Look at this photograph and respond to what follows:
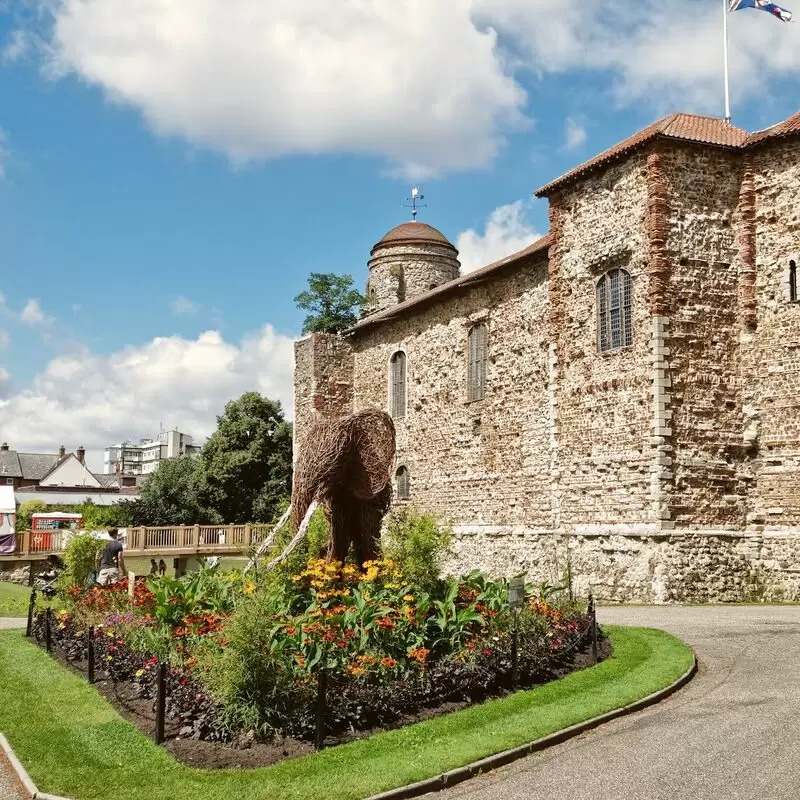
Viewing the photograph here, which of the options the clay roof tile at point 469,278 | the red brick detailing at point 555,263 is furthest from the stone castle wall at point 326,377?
the red brick detailing at point 555,263

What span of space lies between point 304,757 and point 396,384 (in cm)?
2374

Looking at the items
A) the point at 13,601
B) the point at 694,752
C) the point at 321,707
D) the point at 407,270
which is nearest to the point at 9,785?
the point at 321,707

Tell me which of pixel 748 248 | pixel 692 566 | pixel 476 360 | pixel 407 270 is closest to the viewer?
pixel 692 566

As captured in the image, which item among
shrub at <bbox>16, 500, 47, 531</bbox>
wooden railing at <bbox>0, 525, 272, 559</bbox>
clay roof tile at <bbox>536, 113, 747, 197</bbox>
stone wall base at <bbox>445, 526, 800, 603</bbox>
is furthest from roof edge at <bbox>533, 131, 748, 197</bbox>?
shrub at <bbox>16, 500, 47, 531</bbox>

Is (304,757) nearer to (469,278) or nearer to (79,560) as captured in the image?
(79,560)

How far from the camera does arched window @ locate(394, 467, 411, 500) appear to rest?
29.7 m

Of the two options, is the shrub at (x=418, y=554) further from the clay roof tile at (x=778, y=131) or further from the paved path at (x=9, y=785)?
the clay roof tile at (x=778, y=131)

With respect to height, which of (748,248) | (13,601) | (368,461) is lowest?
(13,601)

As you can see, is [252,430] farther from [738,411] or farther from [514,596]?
[514,596]

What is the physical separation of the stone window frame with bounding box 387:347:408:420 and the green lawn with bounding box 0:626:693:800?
19.5 m

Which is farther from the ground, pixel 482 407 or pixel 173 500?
pixel 482 407

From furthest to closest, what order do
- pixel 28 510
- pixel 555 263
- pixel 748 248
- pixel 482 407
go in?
pixel 28 510 < pixel 482 407 < pixel 555 263 < pixel 748 248

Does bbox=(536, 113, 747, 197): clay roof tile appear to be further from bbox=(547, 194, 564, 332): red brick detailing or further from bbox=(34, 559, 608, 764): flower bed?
bbox=(34, 559, 608, 764): flower bed

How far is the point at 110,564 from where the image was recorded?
16.1 meters
